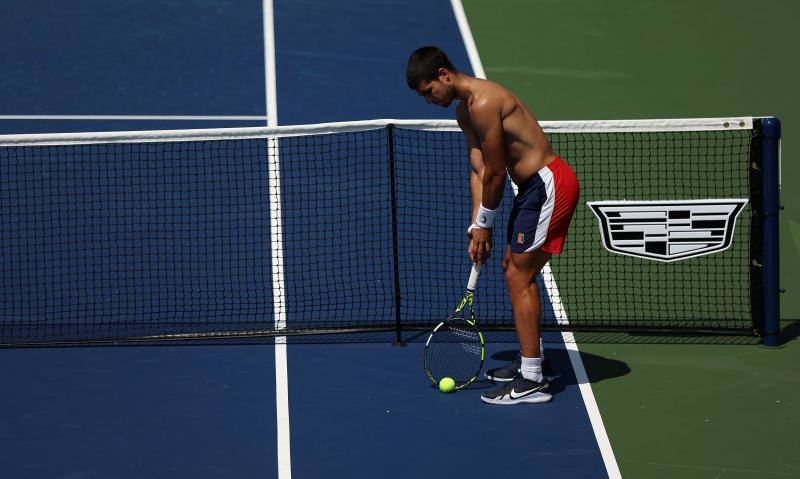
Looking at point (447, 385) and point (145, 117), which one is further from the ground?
point (145, 117)

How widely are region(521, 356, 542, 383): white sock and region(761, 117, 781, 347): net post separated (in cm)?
205

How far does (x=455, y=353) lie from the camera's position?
31.0 feet

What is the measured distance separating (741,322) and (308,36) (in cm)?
747

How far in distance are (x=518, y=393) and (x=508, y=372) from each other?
1.36 feet

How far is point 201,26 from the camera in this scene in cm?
1577

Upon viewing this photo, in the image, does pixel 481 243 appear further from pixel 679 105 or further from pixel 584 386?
pixel 679 105

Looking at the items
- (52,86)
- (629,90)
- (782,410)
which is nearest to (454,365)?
(782,410)

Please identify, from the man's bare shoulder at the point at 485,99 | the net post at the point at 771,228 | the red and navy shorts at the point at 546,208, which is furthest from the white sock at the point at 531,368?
the net post at the point at 771,228

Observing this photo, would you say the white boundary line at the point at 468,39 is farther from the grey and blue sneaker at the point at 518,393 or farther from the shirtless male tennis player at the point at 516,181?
the grey and blue sneaker at the point at 518,393

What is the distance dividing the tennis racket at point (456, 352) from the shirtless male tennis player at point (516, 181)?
1.20 feet

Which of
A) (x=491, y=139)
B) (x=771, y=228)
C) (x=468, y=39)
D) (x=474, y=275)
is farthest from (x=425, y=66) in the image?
(x=468, y=39)

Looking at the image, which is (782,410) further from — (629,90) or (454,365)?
(629,90)

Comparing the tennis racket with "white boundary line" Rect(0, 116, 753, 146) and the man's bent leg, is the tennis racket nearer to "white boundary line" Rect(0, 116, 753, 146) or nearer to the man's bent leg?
the man's bent leg

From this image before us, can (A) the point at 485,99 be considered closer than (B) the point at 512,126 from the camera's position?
Yes
